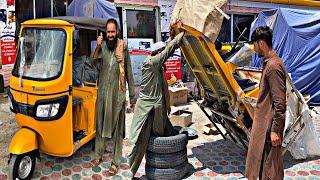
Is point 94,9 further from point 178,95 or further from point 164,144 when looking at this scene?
point 164,144

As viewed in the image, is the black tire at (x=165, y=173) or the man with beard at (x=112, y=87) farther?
the man with beard at (x=112, y=87)

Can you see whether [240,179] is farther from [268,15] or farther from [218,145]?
[268,15]

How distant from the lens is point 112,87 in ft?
13.9

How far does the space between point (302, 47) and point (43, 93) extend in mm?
6908

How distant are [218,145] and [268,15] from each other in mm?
5531

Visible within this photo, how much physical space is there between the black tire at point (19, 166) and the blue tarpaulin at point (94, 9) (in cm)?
518

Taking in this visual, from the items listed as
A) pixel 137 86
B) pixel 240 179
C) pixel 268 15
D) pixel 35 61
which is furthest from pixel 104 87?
pixel 268 15

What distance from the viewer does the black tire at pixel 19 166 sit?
12.2ft

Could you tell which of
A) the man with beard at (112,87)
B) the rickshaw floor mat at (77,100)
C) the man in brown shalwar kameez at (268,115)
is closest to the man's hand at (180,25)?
the man with beard at (112,87)

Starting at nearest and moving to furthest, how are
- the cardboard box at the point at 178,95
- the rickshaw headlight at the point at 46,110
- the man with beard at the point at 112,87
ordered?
the rickshaw headlight at the point at 46,110 → the man with beard at the point at 112,87 → the cardboard box at the point at 178,95

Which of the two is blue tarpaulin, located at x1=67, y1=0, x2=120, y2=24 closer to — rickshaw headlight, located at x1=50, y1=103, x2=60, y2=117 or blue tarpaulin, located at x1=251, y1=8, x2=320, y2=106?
blue tarpaulin, located at x1=251, y1=8, x2=320, y2=106

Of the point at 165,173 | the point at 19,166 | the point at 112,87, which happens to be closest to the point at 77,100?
the point at 112,87

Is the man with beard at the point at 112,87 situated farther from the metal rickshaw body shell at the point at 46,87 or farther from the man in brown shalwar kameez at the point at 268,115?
the man in brown shalwar kameez at the point at 268,115

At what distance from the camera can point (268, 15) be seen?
9.50m
